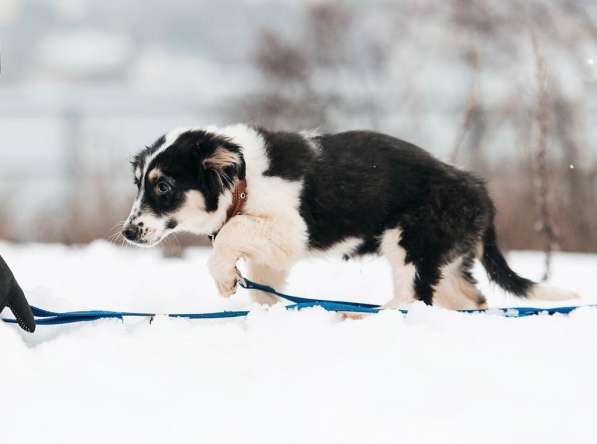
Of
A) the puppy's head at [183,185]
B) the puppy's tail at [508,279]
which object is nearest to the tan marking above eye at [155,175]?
the puppy's head at [183,185]

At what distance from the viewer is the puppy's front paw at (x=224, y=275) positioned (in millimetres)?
4090

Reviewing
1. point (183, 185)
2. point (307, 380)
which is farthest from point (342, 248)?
point (307, 380)

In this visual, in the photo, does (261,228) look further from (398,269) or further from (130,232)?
(398,269)

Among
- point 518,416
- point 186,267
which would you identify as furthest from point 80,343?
point 186,267

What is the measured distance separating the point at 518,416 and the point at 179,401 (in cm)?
116

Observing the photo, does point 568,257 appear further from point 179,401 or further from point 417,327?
point 179,401

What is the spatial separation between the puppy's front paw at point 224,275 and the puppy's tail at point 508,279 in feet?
5.53

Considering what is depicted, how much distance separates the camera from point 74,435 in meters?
2.29

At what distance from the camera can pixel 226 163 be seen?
13.6 ft

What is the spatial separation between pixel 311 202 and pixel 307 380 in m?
1.79

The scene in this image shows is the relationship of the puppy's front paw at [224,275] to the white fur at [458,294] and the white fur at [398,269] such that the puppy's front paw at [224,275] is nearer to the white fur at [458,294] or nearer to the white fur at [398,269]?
the white fur at [398,269]

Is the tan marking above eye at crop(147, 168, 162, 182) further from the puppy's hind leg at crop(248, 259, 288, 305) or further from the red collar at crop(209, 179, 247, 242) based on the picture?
the puppy's hind leg at crop(248, 259, 288, 305)

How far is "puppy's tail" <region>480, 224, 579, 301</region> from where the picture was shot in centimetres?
455

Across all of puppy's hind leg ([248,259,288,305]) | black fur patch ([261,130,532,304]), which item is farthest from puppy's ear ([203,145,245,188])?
puppy's hind leg ([248,259,288,305])
